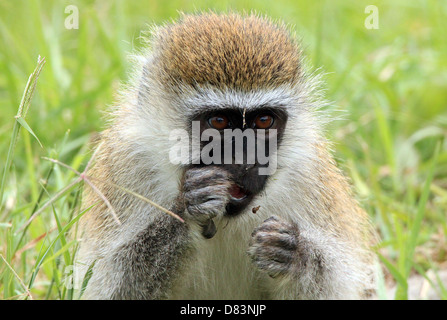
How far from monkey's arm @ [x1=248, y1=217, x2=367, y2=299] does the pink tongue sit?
0.87ft

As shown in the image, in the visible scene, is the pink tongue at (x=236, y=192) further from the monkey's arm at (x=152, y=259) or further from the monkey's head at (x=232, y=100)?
the monkey's arm at (x=152, y=259)

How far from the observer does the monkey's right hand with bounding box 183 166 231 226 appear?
10.8ft

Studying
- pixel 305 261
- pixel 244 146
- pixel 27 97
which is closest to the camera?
pixel 27 97

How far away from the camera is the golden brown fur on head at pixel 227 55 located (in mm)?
3584

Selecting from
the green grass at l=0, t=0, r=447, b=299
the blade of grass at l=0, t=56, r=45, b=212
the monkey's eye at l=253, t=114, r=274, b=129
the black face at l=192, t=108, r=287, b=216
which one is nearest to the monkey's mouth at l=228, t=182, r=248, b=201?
the black face at l=192, t=108, r=287, b=216

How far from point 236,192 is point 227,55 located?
2.46 feet

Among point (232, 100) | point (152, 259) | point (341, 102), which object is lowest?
point (152, 259)

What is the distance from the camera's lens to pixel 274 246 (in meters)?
3.62

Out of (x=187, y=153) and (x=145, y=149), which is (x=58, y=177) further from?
(x=187, y=153)

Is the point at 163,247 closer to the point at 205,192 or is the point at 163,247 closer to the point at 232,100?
the point at 205,192

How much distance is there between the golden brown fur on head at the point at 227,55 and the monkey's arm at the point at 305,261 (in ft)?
2.61

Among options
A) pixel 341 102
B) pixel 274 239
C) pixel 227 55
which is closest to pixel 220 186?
pixel 274 239

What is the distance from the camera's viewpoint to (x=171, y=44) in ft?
12.5
